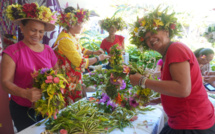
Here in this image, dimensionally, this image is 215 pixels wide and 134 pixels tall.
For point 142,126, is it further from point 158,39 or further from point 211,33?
point 211,33

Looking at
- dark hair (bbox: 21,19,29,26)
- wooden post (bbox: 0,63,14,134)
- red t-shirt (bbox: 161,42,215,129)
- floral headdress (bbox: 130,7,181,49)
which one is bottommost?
wooden post (bbox: 0,63,14,134)

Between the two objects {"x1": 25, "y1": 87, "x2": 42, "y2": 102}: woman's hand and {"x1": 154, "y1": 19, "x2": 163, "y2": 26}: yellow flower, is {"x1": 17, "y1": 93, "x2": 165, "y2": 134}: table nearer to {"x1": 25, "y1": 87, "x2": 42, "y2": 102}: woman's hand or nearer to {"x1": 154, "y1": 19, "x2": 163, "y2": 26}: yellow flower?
{"x1": 25, "y1": 87, "x2": 42, "y2": 102}: woman's hand

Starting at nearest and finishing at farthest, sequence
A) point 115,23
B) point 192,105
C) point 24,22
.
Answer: point 192,105 → point 24,22 → point 115,23

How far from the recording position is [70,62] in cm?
273

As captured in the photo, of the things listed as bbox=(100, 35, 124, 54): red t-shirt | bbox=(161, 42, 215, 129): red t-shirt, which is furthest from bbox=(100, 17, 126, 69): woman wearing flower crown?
bbox=(161, 42, 215, 129): red t-shirt


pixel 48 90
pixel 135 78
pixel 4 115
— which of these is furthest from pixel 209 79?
pixel 4 115

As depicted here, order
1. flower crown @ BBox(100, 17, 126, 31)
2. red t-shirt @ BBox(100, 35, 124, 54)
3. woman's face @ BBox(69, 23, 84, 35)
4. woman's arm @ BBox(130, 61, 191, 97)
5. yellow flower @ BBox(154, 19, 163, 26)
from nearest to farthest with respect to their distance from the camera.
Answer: woman's arm @ BBox(130, 61, 191, 97), yellow flower @ BBox(154, 19, 163, 26), woman's face @ BBox(69, 23, 84, 35), flower crown @ BBox(100, 17, 126, 31), red t-shirt @ BBox(100, 35, 124, 54)

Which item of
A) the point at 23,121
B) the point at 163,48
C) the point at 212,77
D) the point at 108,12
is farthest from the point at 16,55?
the point at 108,12

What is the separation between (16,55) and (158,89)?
5.41 ft

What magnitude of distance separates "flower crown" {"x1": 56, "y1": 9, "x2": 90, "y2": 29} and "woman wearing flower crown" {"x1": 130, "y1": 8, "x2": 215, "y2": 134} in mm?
1361

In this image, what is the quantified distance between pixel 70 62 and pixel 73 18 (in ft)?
2.58

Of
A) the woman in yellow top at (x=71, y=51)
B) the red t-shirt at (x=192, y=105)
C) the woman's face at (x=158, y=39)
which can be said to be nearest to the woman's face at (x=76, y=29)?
the woman in yellow top at (x=71, y=51)

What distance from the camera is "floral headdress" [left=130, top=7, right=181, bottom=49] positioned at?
1456mm

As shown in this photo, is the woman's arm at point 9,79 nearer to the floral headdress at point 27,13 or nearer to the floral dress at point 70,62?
the floral headdress at point 27,13
